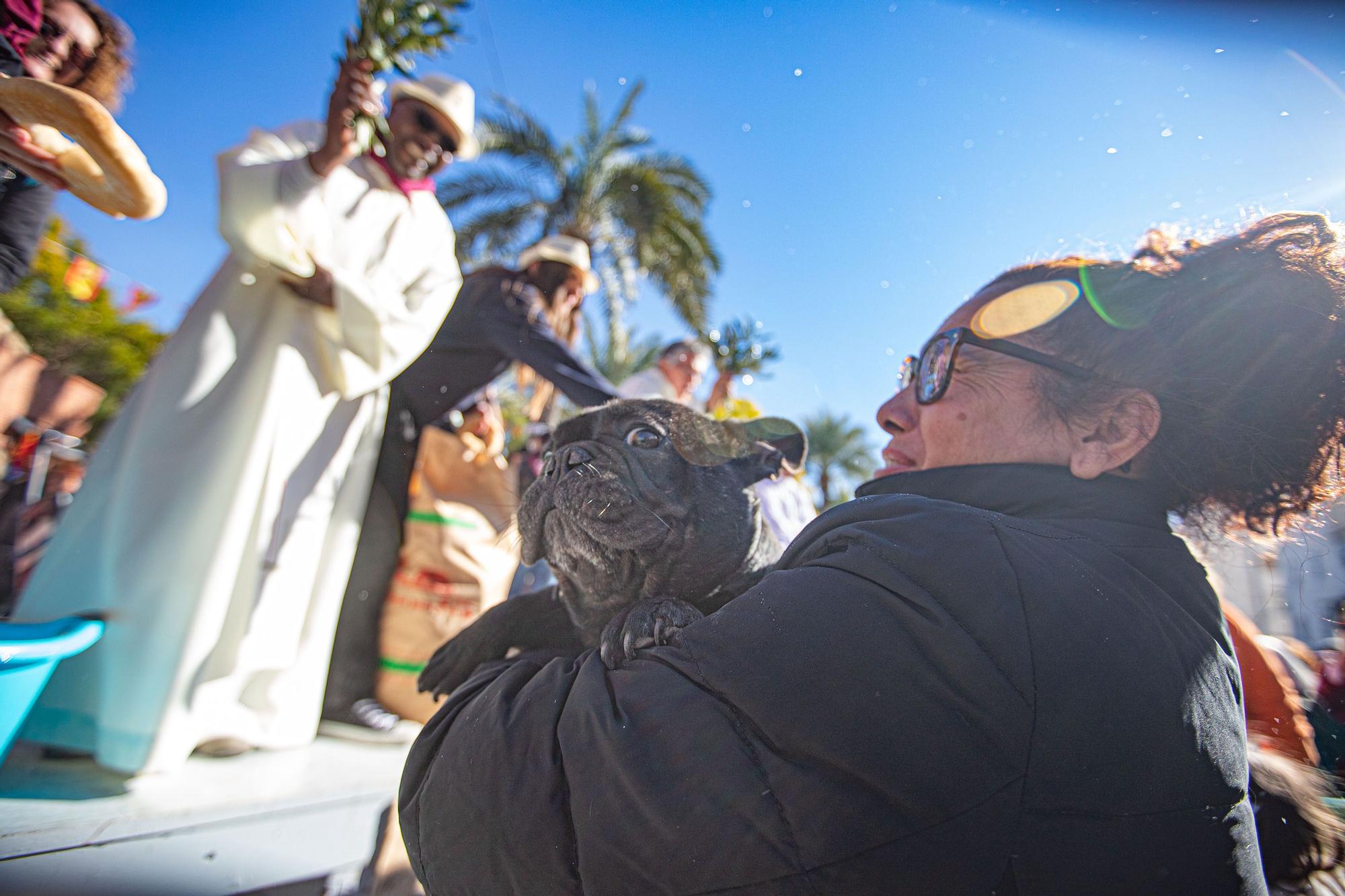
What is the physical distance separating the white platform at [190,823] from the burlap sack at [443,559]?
54cm

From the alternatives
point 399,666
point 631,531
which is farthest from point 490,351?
point 631,531

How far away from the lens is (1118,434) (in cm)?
114

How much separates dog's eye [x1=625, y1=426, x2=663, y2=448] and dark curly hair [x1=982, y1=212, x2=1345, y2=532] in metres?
0.91

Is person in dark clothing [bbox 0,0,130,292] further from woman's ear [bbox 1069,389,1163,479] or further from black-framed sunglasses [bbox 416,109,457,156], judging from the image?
woman's ear [bbox 1069,389,1163,479]

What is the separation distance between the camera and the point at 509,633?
1.51m

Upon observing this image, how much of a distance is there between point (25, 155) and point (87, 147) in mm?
168

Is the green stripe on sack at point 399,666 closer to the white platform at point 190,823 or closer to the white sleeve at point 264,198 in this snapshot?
the white platform at point 190,823

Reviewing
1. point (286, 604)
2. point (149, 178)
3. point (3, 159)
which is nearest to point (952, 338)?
point (149, 178)

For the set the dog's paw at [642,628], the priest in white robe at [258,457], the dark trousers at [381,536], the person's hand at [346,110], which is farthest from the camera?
the dark trousers at [381,536]

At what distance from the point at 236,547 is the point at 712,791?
7.49 ft

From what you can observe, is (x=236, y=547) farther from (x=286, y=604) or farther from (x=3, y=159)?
(x=3, y=159)

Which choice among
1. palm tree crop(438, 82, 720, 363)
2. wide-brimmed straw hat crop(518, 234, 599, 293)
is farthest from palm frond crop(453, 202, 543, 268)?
wide-brimmed straw hat crop(518, 234, 599, 293)

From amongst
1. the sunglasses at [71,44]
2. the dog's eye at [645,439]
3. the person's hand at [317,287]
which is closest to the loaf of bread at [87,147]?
the sunglasses at [71,44]

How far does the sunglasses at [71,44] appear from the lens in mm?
1388
